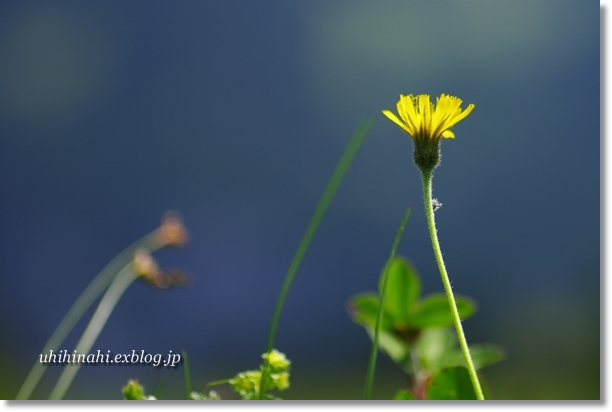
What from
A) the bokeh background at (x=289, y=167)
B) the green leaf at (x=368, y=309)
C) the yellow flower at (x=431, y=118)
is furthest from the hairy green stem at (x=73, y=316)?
the yellow flower at (x=431, y=118)

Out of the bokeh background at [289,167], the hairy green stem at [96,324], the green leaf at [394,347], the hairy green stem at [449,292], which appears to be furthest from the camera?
the bokeh background at [289,167]

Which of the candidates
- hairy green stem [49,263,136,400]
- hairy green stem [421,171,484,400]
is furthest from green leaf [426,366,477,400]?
hairy green stem [49,263,136,400]

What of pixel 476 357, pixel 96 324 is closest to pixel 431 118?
pixel 476 357

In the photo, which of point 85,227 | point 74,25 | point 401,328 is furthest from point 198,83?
point 401,328

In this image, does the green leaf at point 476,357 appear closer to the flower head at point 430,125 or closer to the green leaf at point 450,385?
the green leaf at point 450,385

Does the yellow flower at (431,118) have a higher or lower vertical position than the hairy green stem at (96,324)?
higher

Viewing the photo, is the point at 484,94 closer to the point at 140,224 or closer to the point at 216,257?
the point at 216,257

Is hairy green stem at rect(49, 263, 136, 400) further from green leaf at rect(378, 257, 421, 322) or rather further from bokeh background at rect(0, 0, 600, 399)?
green leaf at rect(378, 257, 421, 322)
